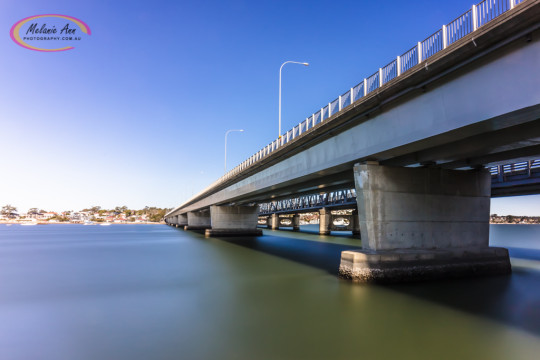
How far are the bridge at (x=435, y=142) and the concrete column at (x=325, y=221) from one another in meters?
49.8

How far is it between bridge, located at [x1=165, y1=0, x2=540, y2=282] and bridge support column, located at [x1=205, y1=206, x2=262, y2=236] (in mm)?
33567

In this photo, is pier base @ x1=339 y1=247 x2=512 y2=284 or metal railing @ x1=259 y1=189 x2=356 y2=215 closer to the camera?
pier base @ x1=339 y1=247 x2=512 y2=284

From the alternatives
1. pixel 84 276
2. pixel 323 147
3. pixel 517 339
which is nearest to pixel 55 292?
pixel 84 276

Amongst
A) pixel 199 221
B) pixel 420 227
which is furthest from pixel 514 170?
pixel 199 221

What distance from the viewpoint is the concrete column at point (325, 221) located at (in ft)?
234

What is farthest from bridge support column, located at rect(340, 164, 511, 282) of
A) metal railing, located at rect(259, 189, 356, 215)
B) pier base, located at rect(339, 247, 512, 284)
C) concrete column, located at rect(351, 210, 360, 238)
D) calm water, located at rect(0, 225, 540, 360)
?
concrete column, located at rect(351, 210, 360, 238)

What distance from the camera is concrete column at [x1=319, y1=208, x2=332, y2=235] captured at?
234 ft

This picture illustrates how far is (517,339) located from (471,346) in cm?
176

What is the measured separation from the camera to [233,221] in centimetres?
5544

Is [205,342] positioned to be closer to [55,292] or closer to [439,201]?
[55,292]

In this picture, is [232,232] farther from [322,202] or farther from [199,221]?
[199,221]

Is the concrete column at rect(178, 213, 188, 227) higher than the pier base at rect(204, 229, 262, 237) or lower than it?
lower

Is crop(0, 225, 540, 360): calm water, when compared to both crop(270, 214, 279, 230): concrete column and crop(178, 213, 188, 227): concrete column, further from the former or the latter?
crop(178, 213, 188, 227): concrete column

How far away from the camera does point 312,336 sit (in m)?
8.76
